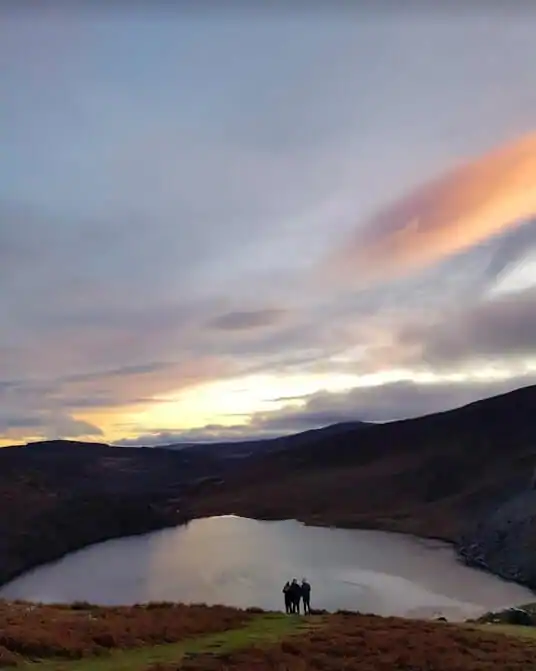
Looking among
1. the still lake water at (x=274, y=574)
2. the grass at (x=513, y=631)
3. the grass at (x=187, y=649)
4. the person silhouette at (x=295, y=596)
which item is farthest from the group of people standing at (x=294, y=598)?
the still lake water at (x=274, y=574)

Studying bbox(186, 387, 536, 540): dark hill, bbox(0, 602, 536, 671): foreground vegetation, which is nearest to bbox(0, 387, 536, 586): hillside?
bbox(186, 387, 536, 540): dark hill

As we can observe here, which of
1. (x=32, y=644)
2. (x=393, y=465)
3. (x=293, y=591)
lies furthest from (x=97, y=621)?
(x=393, y=465)

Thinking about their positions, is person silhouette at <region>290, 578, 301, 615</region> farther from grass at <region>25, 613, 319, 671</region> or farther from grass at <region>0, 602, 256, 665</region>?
grass at <region>25, 613, 319, 671</region>

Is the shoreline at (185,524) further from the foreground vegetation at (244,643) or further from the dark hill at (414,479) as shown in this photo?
the foreground vegetation at (244,643)

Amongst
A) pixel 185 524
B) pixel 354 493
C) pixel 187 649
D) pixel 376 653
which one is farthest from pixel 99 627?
pixel 354 493

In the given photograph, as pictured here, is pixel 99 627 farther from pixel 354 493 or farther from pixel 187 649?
pixel 354 493
